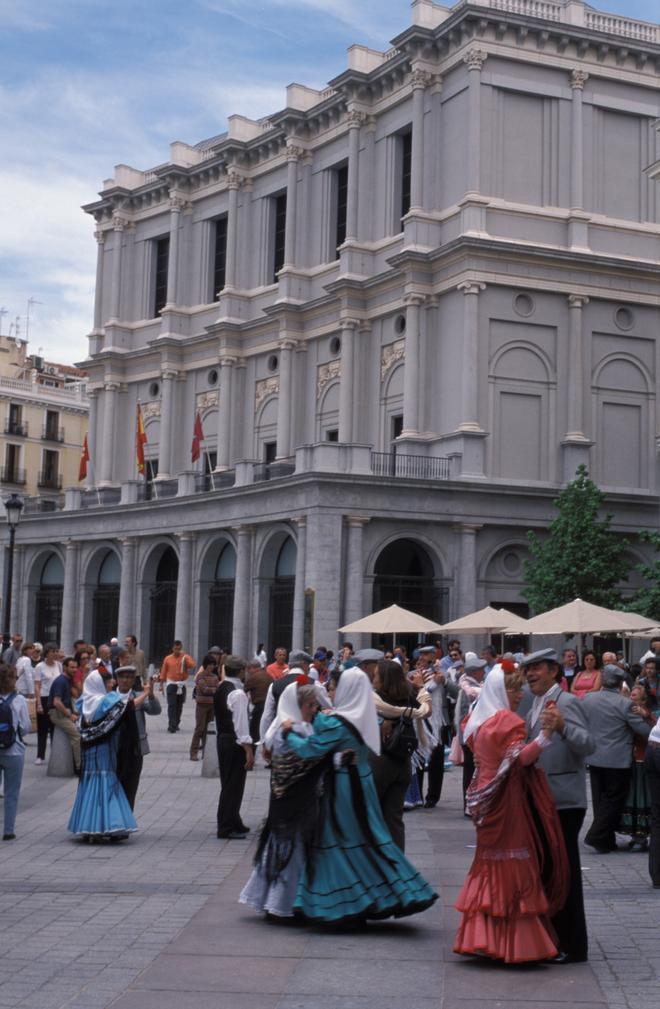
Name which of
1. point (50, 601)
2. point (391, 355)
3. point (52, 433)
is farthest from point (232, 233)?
point (52, 433)

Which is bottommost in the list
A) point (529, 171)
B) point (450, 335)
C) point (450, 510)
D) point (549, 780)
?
point (549, 780)

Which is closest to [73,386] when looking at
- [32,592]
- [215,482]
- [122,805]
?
[32,592]

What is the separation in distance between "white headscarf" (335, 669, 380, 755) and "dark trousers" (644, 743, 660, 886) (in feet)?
10.9

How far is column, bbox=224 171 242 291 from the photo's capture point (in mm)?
55844

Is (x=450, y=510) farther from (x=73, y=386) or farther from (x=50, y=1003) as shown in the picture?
(x=73, y=386)

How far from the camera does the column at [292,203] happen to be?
5281 centimetres

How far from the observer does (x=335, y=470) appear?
136 feet

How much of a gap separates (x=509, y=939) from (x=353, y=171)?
43364mm

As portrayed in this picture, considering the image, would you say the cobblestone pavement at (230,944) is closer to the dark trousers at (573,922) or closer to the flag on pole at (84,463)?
the dark trousers at (573,922)

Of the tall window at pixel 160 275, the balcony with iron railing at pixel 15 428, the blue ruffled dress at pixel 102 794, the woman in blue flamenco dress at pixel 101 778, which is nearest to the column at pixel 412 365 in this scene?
the tall window at pixel 160 275

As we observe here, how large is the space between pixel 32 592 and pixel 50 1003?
166 ft

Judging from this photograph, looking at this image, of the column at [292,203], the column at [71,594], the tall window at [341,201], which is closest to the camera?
the tall window at [341,201]

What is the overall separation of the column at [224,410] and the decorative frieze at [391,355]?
8501 millimetres

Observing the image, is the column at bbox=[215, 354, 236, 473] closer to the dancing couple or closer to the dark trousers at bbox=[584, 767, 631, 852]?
the dark trousers at bbox=[584, 767, 631, 852]
